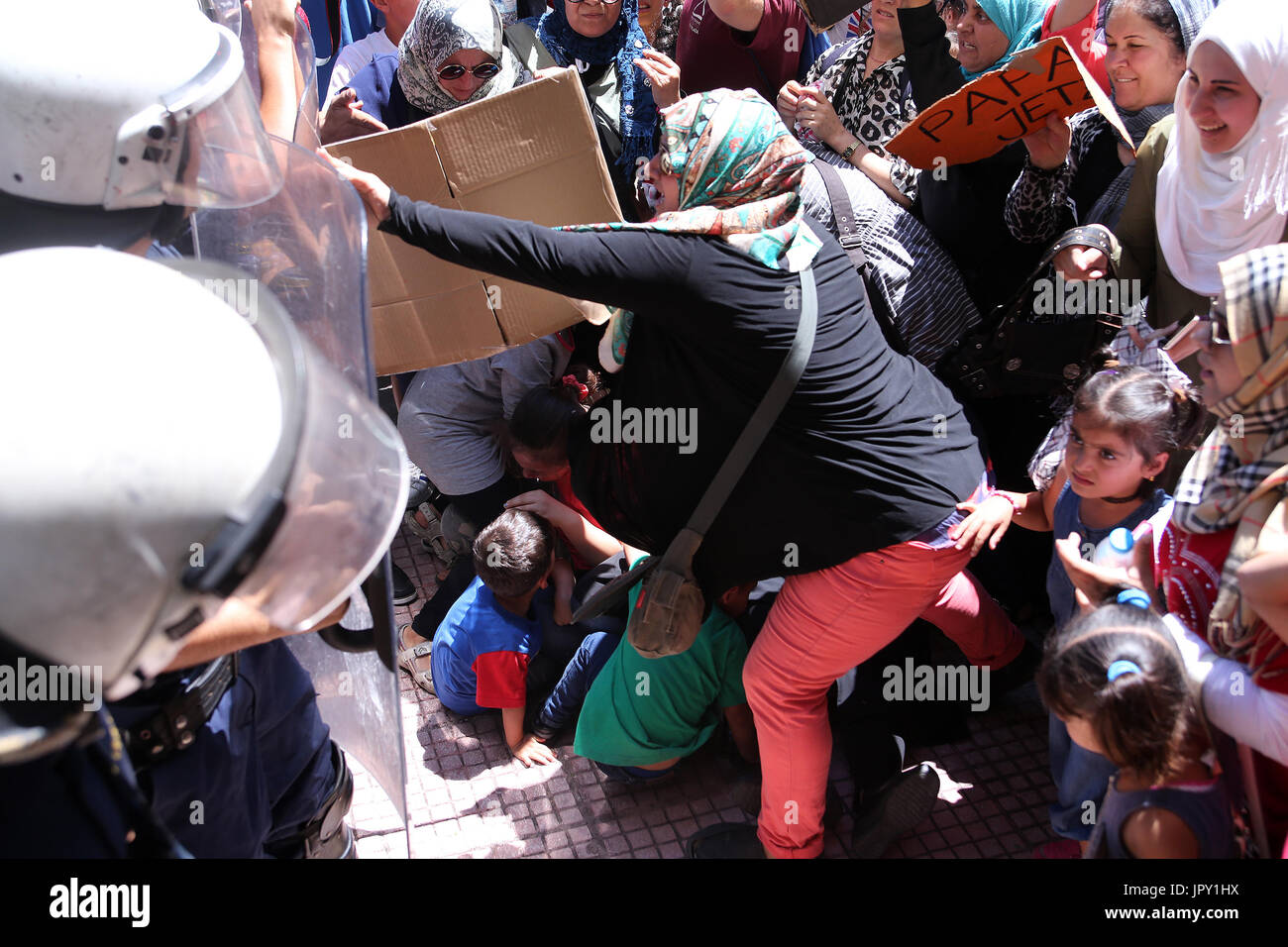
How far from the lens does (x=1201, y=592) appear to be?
2121mm

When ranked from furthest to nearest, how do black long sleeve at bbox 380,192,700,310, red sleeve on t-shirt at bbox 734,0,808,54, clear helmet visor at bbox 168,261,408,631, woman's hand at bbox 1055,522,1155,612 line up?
red sleeve on t-shirt at bbox 734,0,808,54, woman's hand at bbox 1055,522,1155,612, black long sleeve at bbox 380,192,700,310, clear helmet visor at bbox 168,261,408,631

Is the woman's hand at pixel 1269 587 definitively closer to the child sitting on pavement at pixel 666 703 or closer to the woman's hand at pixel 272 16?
the child sitting on pavement at pixel 666 703

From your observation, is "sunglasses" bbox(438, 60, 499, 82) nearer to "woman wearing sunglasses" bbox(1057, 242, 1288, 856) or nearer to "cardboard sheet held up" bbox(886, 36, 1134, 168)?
"cardboard sheet held up" bbox(886, 36, 1134, 168)

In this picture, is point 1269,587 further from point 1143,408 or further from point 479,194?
point 479,194

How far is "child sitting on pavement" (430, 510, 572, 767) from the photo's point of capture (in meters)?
3.20

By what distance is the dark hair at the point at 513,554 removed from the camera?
10.5 feet

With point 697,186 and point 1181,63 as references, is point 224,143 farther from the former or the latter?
point 1181,63

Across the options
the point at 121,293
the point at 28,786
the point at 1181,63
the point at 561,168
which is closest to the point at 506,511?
the point at 561,168

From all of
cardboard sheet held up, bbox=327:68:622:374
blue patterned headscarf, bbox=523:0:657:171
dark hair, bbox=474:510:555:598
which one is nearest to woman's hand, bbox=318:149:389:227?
cardboard sheet held up, bbox=327:68:622:374

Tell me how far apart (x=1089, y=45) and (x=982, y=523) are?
2.10m

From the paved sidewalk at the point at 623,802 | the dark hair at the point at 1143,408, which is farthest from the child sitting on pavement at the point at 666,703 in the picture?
the dark hair at the point at 1143,408

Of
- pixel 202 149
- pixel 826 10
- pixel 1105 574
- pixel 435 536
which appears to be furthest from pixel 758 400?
pixel 435 536

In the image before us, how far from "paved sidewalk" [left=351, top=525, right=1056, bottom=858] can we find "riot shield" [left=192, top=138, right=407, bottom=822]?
3.01 feet
